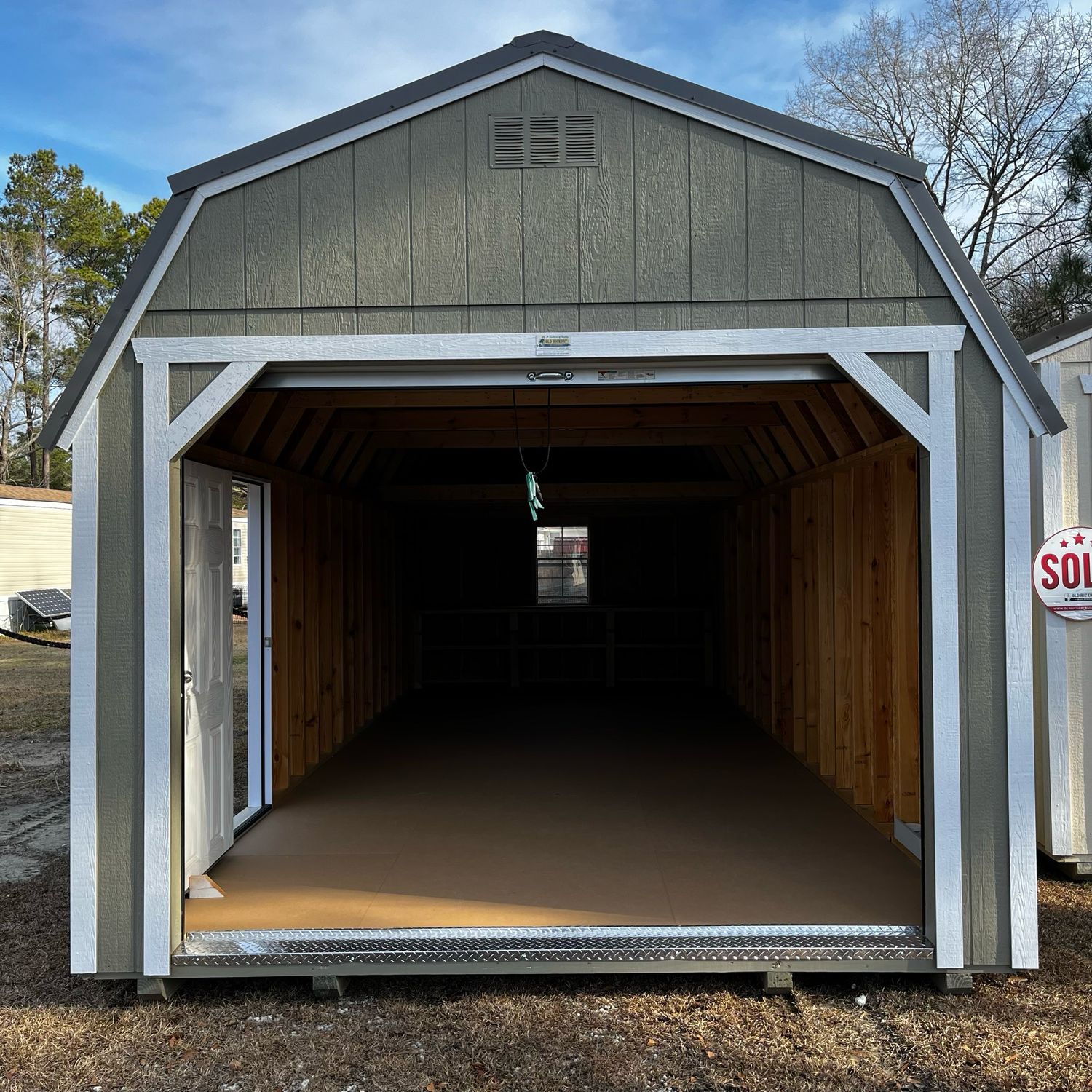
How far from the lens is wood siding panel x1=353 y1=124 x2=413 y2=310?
3.62 meters

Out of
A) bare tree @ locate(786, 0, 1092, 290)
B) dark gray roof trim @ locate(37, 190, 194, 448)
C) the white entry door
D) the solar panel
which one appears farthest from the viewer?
the solar panel

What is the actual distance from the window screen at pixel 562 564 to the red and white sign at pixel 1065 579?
723cm

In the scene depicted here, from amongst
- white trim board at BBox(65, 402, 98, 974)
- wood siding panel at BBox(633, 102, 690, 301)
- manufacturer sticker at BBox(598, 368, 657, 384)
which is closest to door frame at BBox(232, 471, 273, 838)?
white trim board at BBox(65, 402, 98, 974)

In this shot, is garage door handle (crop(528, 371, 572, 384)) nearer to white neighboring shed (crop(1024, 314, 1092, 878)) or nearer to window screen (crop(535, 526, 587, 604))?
white neighboring shed (crop(1024, 314, 1092, 878))

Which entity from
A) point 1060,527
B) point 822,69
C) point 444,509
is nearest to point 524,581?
point 444,509

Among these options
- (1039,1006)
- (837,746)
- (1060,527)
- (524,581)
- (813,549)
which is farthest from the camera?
(524,581)

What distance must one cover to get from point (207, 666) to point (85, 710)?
3.88 ft

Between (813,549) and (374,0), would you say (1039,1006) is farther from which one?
(374,0)

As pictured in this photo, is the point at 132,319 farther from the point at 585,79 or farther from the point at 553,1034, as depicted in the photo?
the point at 553,1034

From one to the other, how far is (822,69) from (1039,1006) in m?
16.2

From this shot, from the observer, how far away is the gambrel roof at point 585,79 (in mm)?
3553

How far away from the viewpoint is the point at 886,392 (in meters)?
3.62

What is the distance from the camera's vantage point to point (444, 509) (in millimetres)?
10719

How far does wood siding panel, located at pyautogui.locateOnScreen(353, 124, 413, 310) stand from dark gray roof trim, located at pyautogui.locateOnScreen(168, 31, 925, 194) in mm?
118
